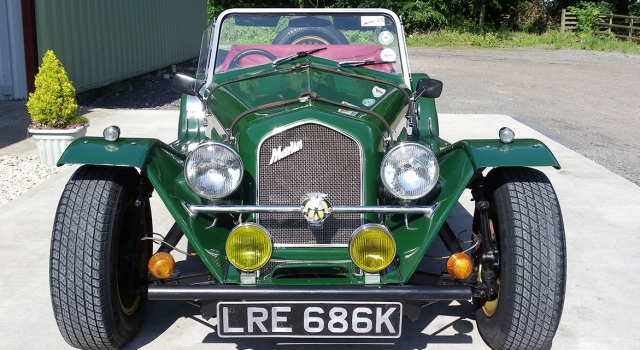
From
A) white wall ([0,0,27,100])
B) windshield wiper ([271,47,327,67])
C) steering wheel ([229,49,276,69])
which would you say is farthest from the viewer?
white wall ([0,0,27,100])

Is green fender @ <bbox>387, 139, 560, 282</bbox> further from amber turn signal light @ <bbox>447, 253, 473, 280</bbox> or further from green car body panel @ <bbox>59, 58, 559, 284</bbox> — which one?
amber turn signal light @ <bbox>447, 253, 473, 280</bbox>

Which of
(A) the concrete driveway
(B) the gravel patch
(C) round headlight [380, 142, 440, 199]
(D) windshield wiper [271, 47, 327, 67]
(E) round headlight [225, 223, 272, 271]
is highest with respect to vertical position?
(D) windshield wiper [271, 47, 327, 67]

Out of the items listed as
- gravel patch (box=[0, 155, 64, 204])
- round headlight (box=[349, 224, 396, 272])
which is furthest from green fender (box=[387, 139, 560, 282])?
gravel patch (box=[0, 155, 64, 204])

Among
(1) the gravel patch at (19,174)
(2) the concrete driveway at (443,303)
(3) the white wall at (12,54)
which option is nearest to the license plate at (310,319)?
(2) the concrete driveway at (443,303)

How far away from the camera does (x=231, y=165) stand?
2.93m

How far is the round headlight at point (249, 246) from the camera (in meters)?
2.80

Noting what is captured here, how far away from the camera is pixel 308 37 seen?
4.65 m

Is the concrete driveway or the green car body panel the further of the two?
the concrete driveway

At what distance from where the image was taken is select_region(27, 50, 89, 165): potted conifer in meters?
6.52

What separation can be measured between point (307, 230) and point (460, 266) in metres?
0.68

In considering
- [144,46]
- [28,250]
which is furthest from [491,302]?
[144,46]

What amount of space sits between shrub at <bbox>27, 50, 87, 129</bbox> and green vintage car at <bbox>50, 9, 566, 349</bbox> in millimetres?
3651

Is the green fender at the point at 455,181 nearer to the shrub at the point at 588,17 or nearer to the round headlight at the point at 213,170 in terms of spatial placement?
the round headlight at the point at 213,170

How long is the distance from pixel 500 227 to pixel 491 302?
38cm
